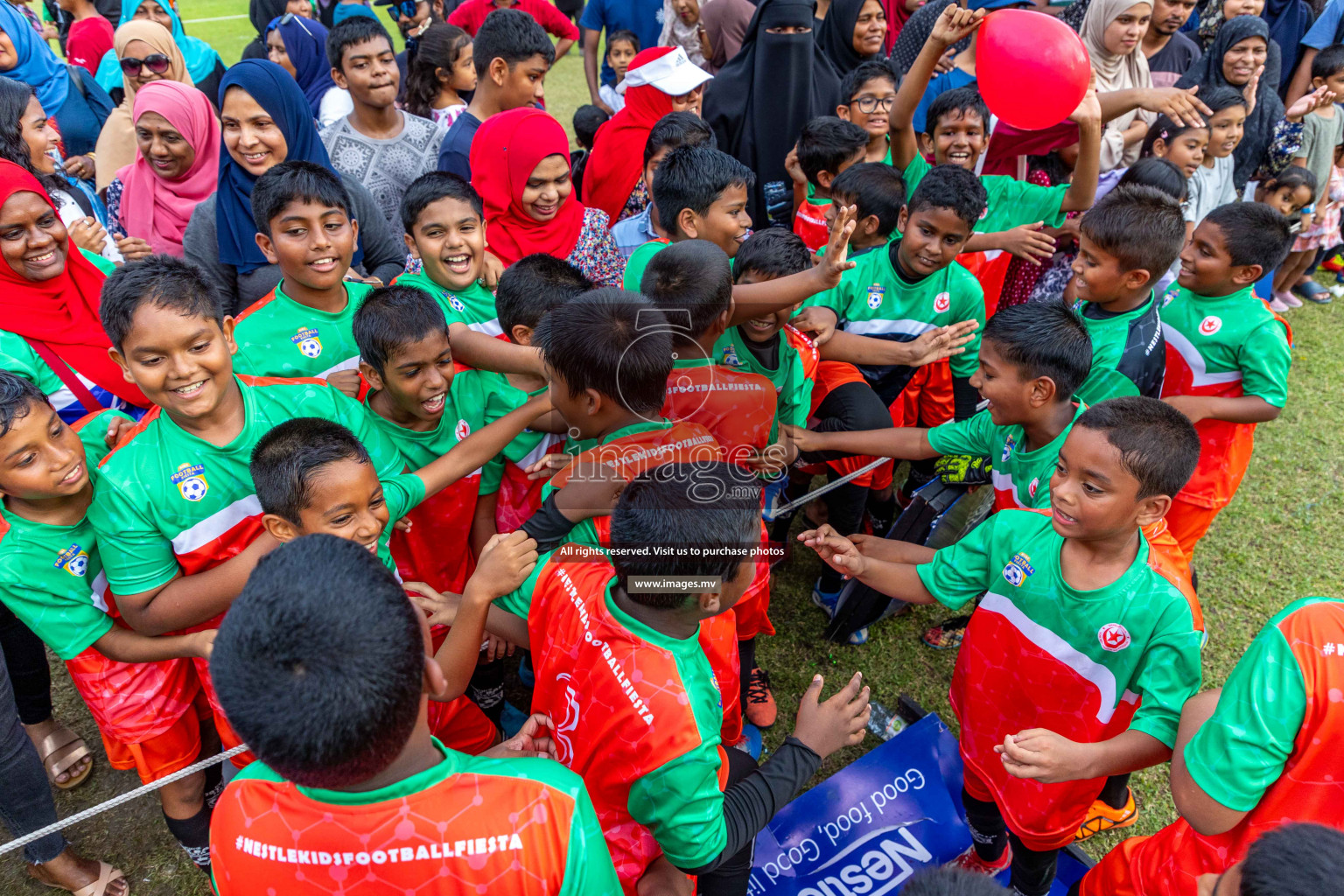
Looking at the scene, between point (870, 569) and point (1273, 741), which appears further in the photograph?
point (870, 569)

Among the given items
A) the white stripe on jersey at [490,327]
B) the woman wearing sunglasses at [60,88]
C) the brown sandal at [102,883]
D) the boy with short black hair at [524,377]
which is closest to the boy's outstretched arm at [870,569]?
the boy with short black hair at [524,377]

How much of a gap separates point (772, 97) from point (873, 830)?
3899mm

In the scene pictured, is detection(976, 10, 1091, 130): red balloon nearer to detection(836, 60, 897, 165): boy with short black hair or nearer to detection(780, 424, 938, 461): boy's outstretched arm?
detection(836, 60, 897, 165): boy with short black hair

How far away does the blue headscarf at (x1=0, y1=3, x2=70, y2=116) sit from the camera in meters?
4.73

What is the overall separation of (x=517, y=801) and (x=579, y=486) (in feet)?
3.43

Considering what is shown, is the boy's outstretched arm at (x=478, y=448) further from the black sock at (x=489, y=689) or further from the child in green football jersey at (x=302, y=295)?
the black sock at (x=489, y=689)

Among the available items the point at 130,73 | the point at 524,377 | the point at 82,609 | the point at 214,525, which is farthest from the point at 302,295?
the point at 130,73

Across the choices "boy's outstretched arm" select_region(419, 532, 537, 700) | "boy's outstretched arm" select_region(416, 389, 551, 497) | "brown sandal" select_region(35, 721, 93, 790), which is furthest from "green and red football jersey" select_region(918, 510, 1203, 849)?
"brown sandal" select_region(35, 721, 93, 790)

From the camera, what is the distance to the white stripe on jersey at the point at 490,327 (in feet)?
9.43

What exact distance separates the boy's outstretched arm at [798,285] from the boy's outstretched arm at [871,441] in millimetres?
475

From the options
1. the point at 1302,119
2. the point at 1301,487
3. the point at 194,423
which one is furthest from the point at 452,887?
the point at 1302,119

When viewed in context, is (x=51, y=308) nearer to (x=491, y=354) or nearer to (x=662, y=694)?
(x=491, y=354)

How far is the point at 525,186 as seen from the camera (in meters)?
3.31

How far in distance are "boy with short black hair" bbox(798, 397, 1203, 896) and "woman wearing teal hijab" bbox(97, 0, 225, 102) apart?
5645mm
